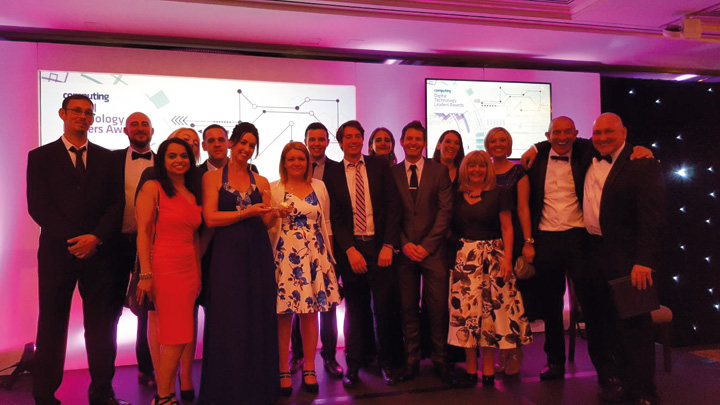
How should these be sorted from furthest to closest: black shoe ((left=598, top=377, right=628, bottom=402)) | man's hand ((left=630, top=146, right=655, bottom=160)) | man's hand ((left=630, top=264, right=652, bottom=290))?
black shoe ((left=598, top=377, right=628, bottom=402)) < man's hand ((left=630, top=146, right=655, bottom=160)) < man's hand ((left=630, top=264, right=652, bottom=290))

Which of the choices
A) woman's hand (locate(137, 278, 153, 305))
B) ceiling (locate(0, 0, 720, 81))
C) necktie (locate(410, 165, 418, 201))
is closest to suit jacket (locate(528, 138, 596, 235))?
necktie (locate(410, 165, 418, 201))

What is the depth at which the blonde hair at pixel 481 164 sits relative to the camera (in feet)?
11.8

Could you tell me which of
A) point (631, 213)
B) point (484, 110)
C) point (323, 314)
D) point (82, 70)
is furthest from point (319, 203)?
point (484, 110)

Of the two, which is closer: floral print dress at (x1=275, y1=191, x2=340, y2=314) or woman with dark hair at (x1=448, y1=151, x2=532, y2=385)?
floral print dress at (x1=275, y1=191, x2=340, y2=314)

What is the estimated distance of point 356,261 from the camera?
360 cm

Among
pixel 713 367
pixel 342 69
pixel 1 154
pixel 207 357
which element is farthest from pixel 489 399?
pixel 1 154

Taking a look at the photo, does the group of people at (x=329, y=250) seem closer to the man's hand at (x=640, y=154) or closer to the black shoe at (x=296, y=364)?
the man's hand at (x=640, y=154)

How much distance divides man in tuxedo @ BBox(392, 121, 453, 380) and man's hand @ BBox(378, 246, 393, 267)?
0.48 feet

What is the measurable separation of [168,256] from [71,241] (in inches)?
29.4

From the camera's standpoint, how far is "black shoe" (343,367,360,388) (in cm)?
375

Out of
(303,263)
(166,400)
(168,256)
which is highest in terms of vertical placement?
(168,256)

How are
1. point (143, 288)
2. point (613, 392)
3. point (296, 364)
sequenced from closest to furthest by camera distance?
point (143, 288) < point (613, 392) < point (296, 364)

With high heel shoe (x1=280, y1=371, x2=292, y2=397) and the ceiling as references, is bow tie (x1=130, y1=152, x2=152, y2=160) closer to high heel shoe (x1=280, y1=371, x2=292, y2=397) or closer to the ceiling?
the ceiling

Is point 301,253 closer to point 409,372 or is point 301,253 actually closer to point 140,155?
point 409,372
